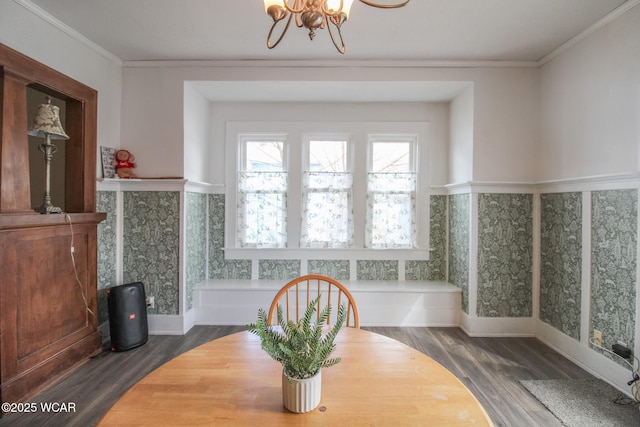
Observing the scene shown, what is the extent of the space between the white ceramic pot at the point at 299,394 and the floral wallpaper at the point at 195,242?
8.67 feet

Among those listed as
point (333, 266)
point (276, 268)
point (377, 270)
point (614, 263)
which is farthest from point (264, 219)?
point (614, 263)

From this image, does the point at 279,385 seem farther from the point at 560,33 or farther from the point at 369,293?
the point at 560,33

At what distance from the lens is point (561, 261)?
2.89m

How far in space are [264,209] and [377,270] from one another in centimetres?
153

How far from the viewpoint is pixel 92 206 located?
2875 millimetres

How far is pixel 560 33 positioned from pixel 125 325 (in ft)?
14.5

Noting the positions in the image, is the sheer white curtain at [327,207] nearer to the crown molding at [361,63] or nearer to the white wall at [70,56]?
the crown molding at [361,63]

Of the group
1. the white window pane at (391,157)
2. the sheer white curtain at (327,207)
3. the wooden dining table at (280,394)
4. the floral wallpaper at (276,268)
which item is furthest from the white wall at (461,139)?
the wooden dining table at (280,394)

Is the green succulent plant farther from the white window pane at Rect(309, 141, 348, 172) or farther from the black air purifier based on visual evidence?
the white window pane at Rect(309, 141, 348, 172)

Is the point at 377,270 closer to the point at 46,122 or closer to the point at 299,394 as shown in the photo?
the point at 299,394

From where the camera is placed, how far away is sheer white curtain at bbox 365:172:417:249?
3.92 metres

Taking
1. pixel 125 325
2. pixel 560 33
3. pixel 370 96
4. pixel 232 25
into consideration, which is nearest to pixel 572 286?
pixel 560 33

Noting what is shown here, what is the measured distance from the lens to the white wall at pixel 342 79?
3.21 meters

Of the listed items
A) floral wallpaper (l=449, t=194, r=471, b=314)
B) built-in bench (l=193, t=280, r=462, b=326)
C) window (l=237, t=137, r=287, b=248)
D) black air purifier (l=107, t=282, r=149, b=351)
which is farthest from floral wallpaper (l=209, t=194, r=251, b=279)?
floral wallpaper (l=449, t=194, r=471, b=314)
